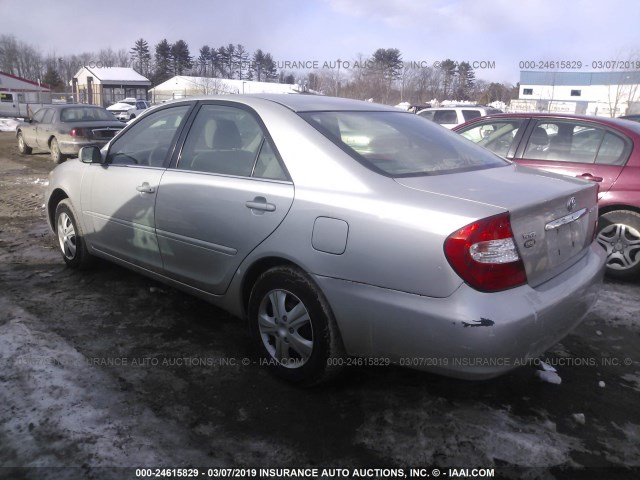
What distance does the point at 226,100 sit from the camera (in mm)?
3402

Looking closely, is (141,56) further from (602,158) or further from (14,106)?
(602,158)

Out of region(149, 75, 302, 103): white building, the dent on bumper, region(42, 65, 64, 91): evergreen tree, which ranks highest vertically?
region(42, 65, 64, 91): evergreen tree

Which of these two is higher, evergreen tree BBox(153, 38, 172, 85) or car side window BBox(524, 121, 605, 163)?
evergreen tree BBox(153, 38, 172, 85)

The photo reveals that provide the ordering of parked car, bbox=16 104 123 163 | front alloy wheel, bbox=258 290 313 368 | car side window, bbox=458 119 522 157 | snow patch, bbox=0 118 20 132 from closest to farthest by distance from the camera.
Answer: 1. front alloy wheel, bbox=258 290 313 368
2. car side window, bbox=458 119 522 157
3. parked car, bbox=16 104 123 163
4. snow patch, bbox=0 118 20 132

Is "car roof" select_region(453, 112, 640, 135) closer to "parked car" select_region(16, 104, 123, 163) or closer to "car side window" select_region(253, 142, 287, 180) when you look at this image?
"car side window" select_region(253, 142, 287, 180)

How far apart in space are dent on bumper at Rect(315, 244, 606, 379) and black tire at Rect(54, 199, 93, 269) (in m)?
2.82

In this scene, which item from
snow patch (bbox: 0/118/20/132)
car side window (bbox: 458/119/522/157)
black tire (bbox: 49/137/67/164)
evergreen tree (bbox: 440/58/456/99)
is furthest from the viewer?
evergreen tree (bbox: 440/58/456/99)

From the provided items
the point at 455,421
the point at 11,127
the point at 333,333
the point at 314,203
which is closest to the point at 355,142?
the point at 314,203

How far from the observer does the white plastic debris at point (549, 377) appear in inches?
118

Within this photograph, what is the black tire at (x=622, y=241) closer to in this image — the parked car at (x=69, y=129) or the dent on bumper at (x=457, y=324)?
the dent on bumper at (x=457, y=324)

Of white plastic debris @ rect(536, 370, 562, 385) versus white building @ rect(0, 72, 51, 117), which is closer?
white plastic debris @ rect(536, 370, 562, 385)

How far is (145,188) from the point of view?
362 cm

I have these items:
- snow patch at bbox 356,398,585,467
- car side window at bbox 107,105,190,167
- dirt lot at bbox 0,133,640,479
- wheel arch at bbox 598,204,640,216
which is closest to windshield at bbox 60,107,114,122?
car side window at bbox 107,105,190,167

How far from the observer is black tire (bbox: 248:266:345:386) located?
262cm
